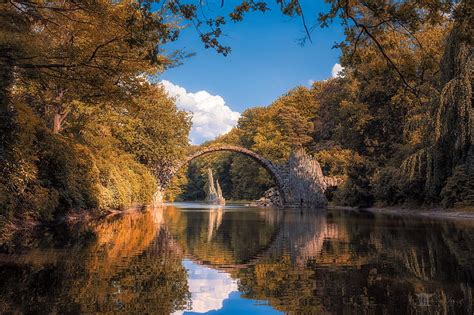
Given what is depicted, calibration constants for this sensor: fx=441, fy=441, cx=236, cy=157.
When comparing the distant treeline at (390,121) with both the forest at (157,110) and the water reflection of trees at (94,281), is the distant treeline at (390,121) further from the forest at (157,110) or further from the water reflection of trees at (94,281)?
the water reflection of trees at (94,281)

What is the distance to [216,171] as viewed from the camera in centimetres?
8675

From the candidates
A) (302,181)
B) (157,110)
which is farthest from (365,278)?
(302,181)

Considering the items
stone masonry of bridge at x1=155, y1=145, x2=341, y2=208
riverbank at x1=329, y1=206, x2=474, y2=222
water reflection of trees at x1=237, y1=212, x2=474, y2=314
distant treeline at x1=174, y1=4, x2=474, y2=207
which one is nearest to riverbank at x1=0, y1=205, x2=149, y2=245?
water reflection of trees at x1=237, y1=212, x2=474, y2=314

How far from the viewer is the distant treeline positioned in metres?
8.35

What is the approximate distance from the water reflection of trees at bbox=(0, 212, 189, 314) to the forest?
2949mm

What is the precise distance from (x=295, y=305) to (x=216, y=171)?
271ft

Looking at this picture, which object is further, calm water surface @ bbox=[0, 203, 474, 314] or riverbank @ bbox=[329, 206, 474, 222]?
riverbank @ bbox=[329, 206, 474, 222]

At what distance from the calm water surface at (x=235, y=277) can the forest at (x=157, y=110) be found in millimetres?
2640

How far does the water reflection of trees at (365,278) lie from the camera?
4391 millimetres

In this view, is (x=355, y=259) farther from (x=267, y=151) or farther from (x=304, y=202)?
(x=267, y=151)

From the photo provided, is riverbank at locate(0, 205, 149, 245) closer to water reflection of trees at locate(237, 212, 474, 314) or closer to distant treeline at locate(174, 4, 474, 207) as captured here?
water reflection of trees at locate(237, 212, 474, 314)

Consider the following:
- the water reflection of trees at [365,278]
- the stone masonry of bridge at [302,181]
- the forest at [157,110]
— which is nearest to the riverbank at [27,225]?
the forest at [157,110]

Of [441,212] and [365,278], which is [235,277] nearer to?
[365,278]

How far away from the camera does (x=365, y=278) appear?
5723 mm
